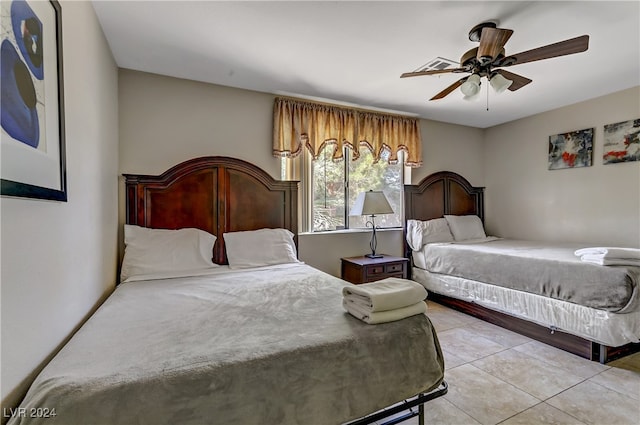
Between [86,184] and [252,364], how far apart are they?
1436 millimetres

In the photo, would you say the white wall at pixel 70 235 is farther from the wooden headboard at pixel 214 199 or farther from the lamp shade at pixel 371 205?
the lamp shade at pixel 371 205

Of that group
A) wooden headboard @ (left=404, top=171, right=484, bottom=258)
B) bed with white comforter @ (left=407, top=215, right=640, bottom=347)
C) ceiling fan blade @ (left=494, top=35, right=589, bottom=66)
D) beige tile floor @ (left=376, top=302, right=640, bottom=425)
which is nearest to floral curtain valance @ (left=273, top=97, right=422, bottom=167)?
wooden headboard @ (left=404, top=171, right=484, bottom=258)

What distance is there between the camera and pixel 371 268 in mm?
3303

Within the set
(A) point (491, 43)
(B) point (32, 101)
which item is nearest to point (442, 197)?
(A) point (491, 43)

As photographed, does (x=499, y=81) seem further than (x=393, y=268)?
No

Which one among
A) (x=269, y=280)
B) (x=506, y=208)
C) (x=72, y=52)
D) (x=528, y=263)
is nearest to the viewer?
(x=72, y=52)

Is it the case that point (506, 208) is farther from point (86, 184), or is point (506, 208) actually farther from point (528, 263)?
point (86, 184)

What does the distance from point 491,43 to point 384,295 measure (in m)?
1.80

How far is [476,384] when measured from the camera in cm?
203

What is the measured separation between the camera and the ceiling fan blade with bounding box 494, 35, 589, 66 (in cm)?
179

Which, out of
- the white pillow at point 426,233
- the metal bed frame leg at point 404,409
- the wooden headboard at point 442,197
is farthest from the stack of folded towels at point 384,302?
the wooden headboard at point 442,197

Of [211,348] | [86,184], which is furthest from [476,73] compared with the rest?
[86,184]

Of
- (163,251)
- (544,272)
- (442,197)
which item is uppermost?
(442,197)

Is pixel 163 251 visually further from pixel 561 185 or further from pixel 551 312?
pixel 561 185
